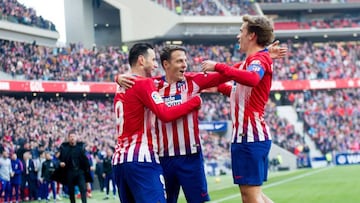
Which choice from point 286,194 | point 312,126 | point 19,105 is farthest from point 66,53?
point 286,194

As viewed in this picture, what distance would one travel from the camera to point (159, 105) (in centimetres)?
838

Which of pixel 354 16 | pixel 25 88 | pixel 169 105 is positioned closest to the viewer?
pixel 169 105

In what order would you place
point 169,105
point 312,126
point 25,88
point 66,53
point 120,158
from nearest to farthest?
point 120,158 → point 169,105 → point 25,88 → point 66,53 → point 312,126

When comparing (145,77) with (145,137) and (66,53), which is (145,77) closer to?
(145,137)

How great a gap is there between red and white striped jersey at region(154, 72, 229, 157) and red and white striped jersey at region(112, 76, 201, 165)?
0.46 meters

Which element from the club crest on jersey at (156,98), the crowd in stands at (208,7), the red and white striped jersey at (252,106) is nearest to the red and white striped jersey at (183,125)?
the red and white striped jersey at (252,106)

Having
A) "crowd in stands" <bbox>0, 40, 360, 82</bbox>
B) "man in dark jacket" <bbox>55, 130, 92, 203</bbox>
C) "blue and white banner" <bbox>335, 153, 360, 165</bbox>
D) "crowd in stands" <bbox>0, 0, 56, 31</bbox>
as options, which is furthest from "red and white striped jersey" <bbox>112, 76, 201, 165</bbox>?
"blue and white banner" <bbox>335, 153, 360, 165</bbox>

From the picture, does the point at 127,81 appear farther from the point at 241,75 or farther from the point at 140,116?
the point at 241,75

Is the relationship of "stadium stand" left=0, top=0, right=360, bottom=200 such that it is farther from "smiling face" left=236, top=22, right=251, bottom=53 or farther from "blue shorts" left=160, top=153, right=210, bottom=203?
"smiling face" left=236, top=22, right=251, bottom=53

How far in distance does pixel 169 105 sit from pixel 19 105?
95.7 feet

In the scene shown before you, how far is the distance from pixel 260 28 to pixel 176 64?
1.09 m

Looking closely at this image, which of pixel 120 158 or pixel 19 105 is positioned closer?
Result: pixel 120 158

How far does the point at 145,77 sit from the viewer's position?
28.3 feet

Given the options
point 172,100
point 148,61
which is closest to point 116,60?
point 172,100
